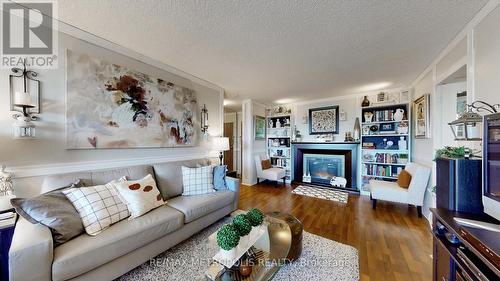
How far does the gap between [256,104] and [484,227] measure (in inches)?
175

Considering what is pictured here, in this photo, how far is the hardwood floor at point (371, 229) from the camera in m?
1.64

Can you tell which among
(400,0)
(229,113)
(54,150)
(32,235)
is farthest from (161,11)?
(229,113)

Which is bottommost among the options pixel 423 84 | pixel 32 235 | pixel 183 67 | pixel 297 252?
pixel 297 252

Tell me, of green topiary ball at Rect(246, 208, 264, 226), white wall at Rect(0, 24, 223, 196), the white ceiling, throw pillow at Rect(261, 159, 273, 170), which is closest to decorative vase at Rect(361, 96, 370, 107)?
the white ceiling

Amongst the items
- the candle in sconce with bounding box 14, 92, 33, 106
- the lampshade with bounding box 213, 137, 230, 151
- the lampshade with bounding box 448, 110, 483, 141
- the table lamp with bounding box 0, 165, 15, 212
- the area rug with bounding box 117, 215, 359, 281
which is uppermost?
the candle in sconce with bounding box 14, 92, 33, 106

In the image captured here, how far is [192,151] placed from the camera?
3.12m

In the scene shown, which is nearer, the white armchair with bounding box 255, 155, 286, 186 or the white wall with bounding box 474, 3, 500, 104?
the white wall with bounding box 474, 3, 500, 104

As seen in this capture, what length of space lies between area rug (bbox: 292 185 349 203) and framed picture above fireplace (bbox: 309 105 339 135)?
1.41 meters

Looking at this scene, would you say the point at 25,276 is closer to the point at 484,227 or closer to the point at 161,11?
the point at 161,11

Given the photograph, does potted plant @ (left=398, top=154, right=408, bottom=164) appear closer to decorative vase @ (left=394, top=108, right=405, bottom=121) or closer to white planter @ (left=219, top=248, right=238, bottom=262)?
decorative vase @ (left=394, top=108, right=405, bottom=121)

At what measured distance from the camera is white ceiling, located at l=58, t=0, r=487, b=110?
1.52m

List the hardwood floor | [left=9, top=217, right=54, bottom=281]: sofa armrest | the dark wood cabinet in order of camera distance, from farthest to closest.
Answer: the hardwood floor < [left=9, top=217, right=54, bottom=281]: sofa armrest < the dark wood cabinet

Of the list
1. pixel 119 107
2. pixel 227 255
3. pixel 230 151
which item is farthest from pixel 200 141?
pixel 230 151

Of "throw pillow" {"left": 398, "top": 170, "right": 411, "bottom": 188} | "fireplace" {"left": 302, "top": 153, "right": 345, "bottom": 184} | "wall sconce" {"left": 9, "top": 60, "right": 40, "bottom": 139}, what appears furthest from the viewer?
"fireplace" {"left": 302, "top": 153, "right": 345, "bottom": 184}
